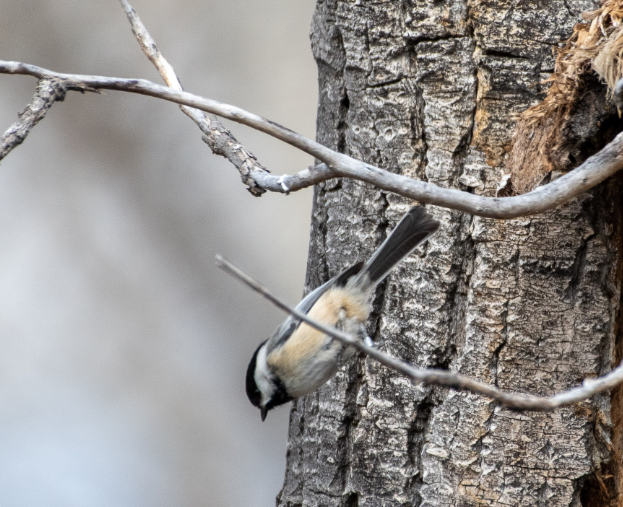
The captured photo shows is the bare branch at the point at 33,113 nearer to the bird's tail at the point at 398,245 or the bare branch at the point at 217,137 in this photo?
the bare branch at the point at 217,137

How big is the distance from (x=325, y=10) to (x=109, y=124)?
1786 millimetres

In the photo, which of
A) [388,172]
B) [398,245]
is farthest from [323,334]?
[388,172]

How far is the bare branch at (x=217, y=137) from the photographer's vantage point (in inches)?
49.1

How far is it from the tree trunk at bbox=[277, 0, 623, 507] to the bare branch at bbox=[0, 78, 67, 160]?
2.48 ft

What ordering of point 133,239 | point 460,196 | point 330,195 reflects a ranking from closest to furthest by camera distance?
point 460,196 < point 330,195 < point 133,239

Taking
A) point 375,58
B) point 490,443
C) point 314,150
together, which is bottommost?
point 490,443

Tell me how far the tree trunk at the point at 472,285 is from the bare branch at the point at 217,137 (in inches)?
15.8

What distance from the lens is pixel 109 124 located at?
123 inches

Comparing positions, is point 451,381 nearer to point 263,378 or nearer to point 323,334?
point 323,334

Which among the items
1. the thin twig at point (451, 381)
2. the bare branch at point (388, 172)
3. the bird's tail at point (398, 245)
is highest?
the bird's tail at point (398, 245)

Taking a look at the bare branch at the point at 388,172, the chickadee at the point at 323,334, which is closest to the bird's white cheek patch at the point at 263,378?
the chickadee at the point at 323,334

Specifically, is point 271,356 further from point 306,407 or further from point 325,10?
point 325,10

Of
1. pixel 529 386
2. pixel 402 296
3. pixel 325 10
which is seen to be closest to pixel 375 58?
pixel 325 10

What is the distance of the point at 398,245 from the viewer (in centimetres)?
147
